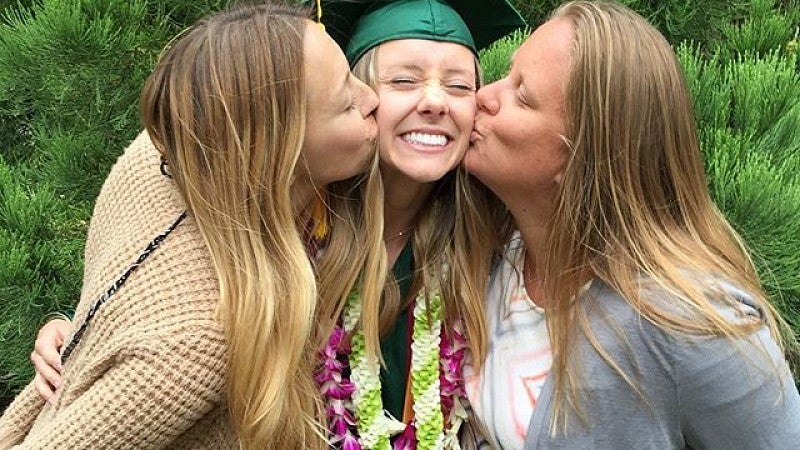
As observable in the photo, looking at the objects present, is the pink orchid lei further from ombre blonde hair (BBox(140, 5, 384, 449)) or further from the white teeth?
the white teeth

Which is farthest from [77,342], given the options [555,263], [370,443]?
[555,263]

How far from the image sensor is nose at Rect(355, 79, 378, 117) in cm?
181

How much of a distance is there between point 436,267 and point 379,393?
0.30 metres

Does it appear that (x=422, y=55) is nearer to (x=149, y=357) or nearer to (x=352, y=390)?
(x=352, y=390)

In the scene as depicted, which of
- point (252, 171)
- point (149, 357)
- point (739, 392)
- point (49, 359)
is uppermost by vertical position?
point (252, 171)

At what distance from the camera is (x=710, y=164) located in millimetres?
2076

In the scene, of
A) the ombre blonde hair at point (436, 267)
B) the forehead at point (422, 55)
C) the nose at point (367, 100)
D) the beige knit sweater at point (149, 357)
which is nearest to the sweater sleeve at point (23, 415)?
the beige knit sweater at point (149, 357)

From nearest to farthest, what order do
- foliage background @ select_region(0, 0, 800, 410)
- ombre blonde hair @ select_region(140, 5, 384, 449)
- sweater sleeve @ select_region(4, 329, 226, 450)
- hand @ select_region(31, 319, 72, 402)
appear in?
sweater sleeve @ select_region(4, 329, 226, 450) → ombre blonde hair @ select_region(140, 5, 384, 449) → hand @ select_region(31, 319, 72, 402) → foliage background @ select_region(0, 0, 800, 410)

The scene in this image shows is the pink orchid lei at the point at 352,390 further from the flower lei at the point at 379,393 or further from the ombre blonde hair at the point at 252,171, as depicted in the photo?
the ombre blonde hair at the point at 252,171

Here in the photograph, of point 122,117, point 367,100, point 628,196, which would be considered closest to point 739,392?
point 628,196

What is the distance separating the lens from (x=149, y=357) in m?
1.42

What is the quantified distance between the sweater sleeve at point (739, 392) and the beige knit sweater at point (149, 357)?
0.79 metres

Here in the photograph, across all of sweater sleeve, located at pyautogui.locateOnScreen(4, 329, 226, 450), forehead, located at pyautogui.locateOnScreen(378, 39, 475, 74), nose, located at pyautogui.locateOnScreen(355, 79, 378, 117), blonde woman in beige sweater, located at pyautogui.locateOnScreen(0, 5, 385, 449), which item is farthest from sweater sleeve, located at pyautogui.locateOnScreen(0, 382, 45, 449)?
forehead, located at pyautogui.locateOnScreen(378, 39, 475, 74)

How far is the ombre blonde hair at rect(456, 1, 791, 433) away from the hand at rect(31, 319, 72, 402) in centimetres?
97
